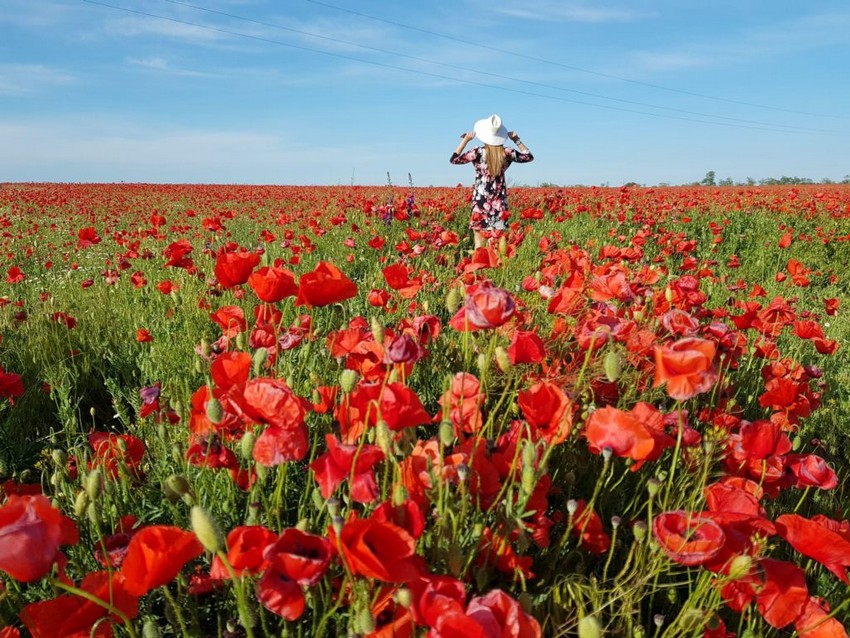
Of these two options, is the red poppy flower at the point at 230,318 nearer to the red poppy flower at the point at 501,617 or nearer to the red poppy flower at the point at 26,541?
the red poppy flower at the point at 26,541

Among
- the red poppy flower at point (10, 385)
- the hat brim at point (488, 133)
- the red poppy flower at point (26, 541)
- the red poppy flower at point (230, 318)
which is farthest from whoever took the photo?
the hat brim at point (488, 133)

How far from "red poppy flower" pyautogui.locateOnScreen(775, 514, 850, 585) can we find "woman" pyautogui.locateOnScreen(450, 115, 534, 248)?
5687 millimetres

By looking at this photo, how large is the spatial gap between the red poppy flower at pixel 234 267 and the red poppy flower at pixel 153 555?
1.05 meters

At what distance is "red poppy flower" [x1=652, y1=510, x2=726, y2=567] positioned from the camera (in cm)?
93

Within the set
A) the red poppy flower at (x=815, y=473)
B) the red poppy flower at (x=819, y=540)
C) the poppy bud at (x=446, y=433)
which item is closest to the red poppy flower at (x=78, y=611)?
the poppy bud at (x=446, y=433)

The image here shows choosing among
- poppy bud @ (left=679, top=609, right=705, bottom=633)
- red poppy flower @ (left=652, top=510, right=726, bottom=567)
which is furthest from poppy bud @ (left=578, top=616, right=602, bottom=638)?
poppy bud @ (left=679, top=609, right=705, bottom=633)

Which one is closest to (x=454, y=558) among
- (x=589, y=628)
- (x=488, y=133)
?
(x=589, y=628)

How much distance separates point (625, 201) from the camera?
8453mm

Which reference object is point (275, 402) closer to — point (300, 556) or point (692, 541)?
point (300, 556)

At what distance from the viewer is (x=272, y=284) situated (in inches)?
61.2

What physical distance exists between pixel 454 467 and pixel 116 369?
2.52 metres

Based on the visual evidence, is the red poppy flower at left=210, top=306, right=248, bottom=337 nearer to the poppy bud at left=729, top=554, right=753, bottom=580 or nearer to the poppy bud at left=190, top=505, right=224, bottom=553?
the poppy bud at left=190, top=505, right=224, bottom=553

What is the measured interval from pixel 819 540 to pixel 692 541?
241mm

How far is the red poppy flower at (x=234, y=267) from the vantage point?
1715 millimetres
